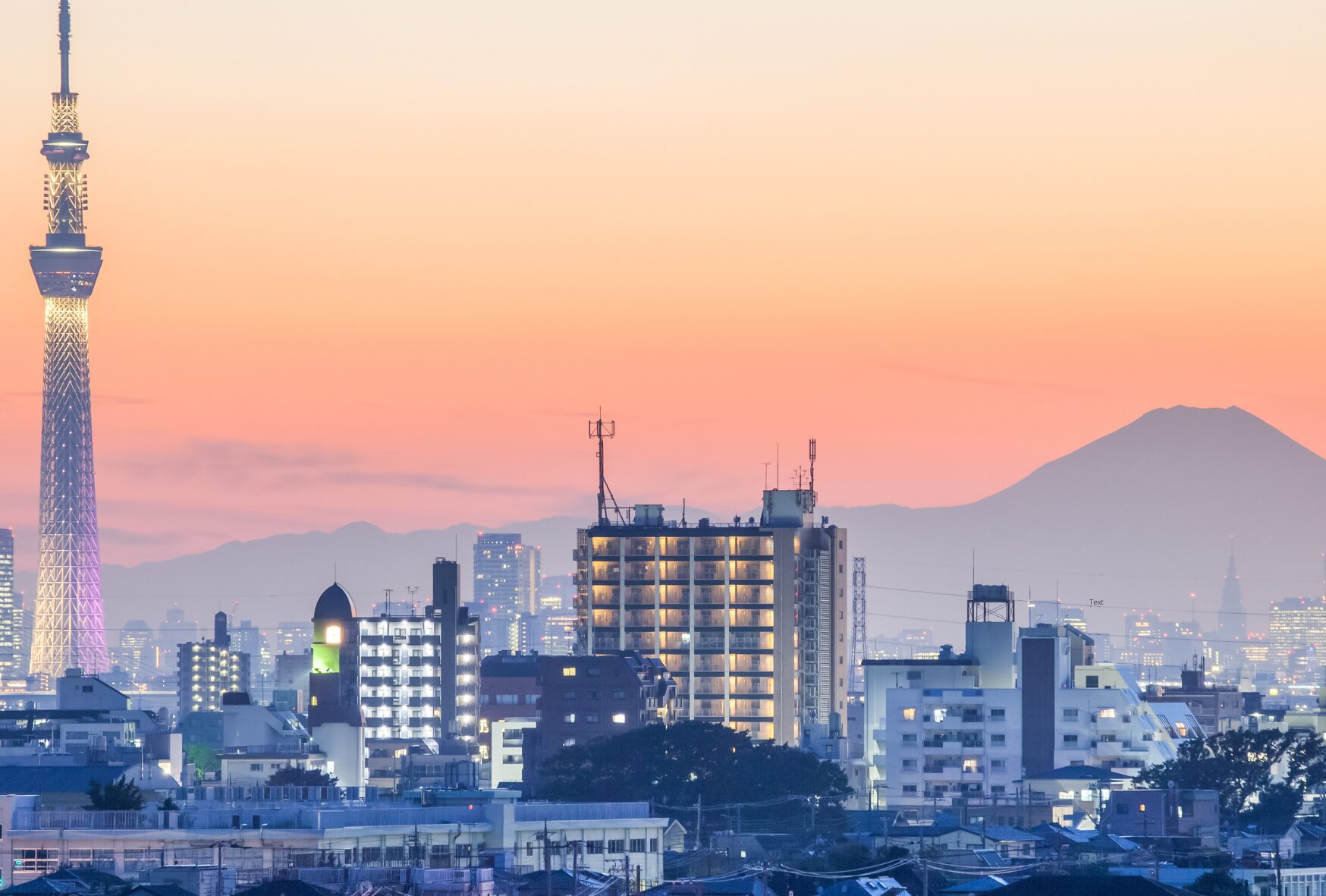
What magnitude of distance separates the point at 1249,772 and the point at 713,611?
52.7 m

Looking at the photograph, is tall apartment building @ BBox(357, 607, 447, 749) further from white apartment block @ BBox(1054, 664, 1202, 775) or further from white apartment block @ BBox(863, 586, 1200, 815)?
white apartment block @ BBox(1054, 664, 1202, 775)

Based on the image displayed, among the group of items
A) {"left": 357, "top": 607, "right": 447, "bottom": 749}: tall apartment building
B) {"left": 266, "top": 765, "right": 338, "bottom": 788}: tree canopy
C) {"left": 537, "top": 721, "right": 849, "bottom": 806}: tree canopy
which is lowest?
{"left": 266, "top": 765, "right": 338, "bottom": 788}: tree canopy

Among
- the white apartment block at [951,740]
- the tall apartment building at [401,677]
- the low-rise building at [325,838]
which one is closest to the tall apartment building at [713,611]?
the tall apartment building at [401,677]

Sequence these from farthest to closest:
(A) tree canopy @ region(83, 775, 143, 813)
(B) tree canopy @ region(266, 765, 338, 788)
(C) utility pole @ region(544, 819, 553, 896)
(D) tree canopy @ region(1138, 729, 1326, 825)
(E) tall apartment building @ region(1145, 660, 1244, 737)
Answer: (E) tall apartment building @ region(1145, 660, 1244, 737)
(B) tree canopy @ region(266, 765, 338, 788)
(D) tree canopy @ region(1138, 729, 1326, 825)
(A) tree canopy @ region(83, 775, 143, 813)
(C) utility pole @ region(544, 819, 553, 896)

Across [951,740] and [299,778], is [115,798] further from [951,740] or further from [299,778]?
[951,740]

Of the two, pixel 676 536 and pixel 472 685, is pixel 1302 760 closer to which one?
pixel 676 536

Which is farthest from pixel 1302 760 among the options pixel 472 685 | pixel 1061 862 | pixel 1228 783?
pixel 472 685

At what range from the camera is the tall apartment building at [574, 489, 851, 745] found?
160m

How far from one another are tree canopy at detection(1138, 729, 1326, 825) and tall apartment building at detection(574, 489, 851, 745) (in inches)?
1733

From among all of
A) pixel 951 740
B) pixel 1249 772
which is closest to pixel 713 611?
pixel 951 740

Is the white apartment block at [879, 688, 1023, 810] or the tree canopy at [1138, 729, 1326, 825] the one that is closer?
the tree canopy at [1138, 729, 1326, 825]

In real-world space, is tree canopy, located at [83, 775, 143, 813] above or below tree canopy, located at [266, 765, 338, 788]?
above

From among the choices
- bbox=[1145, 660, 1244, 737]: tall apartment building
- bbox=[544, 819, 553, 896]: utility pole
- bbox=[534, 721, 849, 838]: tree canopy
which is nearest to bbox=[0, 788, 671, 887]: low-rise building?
bbox=[544, 819, 553, 896]: utility pole

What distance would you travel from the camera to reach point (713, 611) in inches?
6334
